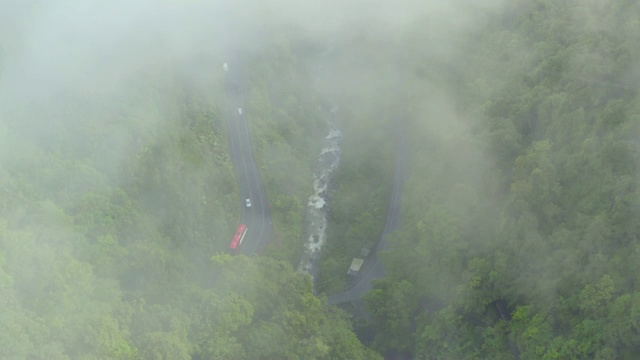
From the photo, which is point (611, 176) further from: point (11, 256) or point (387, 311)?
point (11, 256)

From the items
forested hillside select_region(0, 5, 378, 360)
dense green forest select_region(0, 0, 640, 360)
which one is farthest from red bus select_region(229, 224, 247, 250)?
forested hillside select_region(0, 5, 378, 360)

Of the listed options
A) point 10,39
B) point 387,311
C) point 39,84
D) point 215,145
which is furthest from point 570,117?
point 10,39

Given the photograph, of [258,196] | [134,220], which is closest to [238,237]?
[258,196]

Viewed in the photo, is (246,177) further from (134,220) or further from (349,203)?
(134,220)

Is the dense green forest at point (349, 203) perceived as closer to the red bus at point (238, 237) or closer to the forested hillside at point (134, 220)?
the forested hillside at point (134, 220)

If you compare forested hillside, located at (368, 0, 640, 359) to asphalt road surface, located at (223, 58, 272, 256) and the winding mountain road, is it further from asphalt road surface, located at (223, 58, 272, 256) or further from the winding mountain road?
asphalt road surface, located at (223, 58, 272, 256)
